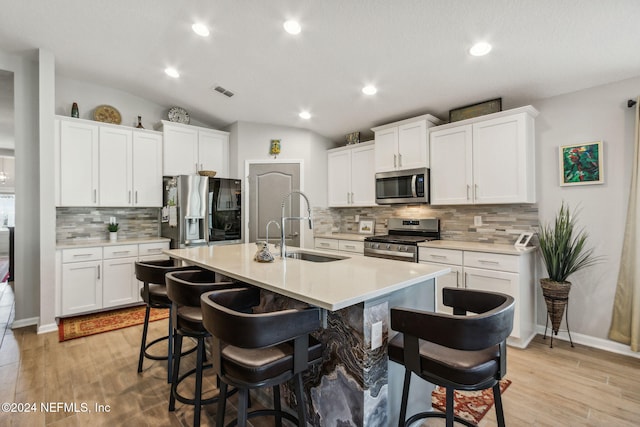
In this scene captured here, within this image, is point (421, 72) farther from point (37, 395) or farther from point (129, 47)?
point (37, 395)

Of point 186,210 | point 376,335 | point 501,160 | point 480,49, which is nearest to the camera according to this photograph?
point 376,335

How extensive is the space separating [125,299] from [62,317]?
633 millimetres

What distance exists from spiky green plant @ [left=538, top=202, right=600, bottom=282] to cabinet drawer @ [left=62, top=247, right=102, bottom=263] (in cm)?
487

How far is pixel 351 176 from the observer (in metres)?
4.73

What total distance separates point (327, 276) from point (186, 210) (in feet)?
9.88

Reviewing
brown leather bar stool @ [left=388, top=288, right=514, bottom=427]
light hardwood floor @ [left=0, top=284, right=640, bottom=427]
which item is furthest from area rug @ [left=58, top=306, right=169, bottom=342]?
brown leather bar stool @ [left=388, top=288, right=514, bottom=427]

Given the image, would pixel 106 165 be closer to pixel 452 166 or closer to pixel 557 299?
pixel 452 166

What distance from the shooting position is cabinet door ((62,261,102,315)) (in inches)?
139

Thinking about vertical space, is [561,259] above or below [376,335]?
above

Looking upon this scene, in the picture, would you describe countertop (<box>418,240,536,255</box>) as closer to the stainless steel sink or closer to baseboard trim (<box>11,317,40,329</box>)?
the stainless steel sink

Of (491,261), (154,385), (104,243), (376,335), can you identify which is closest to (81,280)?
(104,243)

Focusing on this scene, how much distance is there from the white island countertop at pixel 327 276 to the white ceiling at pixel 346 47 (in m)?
1.82

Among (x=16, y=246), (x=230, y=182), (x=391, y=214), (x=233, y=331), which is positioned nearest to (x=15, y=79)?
(x=16, y=246)

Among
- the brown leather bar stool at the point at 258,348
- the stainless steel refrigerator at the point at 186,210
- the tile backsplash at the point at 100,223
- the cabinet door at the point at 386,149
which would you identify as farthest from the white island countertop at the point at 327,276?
the tile backsplash at the point at 100,223
